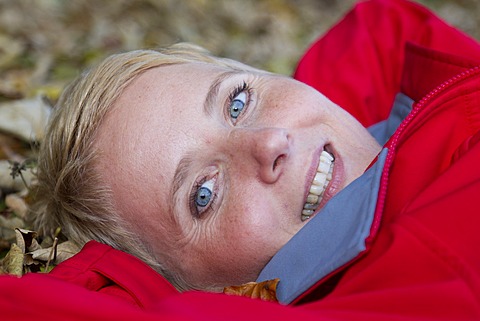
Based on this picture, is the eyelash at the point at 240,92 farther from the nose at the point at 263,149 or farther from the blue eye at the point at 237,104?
the nose at the point at 263,149

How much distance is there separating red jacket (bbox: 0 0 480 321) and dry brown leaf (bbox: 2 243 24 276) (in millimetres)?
276

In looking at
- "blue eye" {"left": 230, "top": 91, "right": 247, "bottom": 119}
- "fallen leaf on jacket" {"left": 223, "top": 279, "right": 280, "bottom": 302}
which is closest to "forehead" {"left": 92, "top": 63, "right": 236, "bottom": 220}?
"blue eye" {"left": 230, "top": 91, "right": 247, "bottom": 119}

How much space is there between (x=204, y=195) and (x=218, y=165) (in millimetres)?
117

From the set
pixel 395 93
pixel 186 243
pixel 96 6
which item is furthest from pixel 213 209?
pixel 96 6

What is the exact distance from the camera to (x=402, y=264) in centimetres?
184

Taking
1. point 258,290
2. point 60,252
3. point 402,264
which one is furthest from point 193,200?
point 402,264

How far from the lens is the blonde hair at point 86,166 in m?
2.52

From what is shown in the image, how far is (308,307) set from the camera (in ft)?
5.86

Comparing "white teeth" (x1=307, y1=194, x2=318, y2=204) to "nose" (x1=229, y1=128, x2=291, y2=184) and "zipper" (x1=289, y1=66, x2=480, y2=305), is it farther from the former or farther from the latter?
"zipper" (x1=289, y1=66, x2=480, y2=305)

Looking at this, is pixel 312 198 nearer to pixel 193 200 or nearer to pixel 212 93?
pixel 193 200

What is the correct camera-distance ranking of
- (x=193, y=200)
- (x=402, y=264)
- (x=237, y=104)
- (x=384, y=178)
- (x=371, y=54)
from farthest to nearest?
(x=371, y=54) → (x=237, y=104) → (x=193, y=200) → (x=384, y=178) → (x=402, y=264)

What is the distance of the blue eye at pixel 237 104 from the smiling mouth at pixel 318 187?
0.35m

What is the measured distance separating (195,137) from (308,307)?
795 mm

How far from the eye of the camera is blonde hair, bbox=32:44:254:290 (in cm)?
252
